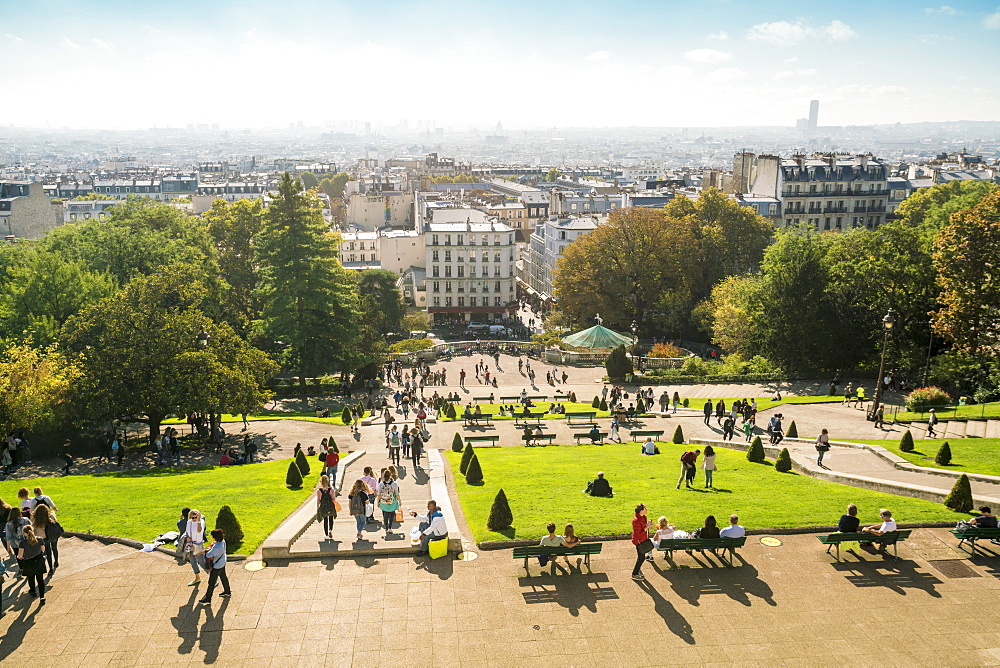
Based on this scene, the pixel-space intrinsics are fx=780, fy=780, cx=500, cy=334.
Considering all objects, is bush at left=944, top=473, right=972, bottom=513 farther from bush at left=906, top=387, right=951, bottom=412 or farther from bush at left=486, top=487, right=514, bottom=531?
bush at left=906, top=387, right=951, bottom=412

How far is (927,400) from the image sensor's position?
129ft

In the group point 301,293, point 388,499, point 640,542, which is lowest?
point 301,293

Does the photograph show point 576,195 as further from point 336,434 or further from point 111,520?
point 111,520

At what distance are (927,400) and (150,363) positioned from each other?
3885 centimetres

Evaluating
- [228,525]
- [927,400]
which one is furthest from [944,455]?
[228,525]

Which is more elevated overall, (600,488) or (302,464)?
(600,488)

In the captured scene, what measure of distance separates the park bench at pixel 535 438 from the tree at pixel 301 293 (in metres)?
24.9

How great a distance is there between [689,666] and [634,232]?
65.4 metres

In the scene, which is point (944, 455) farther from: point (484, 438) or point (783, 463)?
point (484, 438)

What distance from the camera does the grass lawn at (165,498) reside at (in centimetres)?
2122

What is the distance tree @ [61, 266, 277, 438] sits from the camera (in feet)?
122

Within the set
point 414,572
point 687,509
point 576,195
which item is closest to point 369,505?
point 414,572

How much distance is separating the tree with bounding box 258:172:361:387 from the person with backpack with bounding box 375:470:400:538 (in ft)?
124

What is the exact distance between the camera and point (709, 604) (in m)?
17.2
